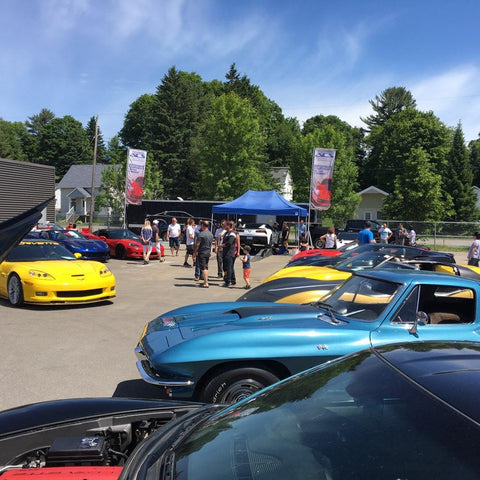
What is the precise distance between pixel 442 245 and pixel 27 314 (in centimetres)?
2962

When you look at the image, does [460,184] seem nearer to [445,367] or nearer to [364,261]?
[364,261]

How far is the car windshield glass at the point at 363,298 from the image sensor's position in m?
4.35

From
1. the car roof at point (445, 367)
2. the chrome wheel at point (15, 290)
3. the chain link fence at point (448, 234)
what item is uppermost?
the chain link fence at point (448, 234)

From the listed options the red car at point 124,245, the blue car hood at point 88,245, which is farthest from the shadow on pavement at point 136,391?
the red car at point 124,245

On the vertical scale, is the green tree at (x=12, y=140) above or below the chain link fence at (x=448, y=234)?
above

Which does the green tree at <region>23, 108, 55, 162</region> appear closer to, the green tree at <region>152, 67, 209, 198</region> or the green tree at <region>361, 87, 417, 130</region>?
the green tree at <region>152, 67, 209, 198</region>

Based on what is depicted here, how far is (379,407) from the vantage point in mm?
1577

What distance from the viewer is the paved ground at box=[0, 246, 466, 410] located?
4.96 m

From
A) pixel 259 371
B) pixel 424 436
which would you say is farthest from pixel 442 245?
pixel 424 436

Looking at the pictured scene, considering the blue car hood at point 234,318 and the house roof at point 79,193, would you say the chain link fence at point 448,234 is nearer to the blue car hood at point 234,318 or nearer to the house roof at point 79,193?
the blue car hood at point 234,318

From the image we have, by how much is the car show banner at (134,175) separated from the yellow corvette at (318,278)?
16513mm

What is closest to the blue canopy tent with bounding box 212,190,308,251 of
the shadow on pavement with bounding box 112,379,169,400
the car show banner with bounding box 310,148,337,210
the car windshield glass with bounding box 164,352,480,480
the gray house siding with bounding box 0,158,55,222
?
the car show banner with bounding box 310,148,337,210

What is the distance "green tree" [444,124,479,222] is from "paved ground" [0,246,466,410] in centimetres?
4853

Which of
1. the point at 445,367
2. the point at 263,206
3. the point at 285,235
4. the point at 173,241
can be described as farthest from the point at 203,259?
the point at 285,235
